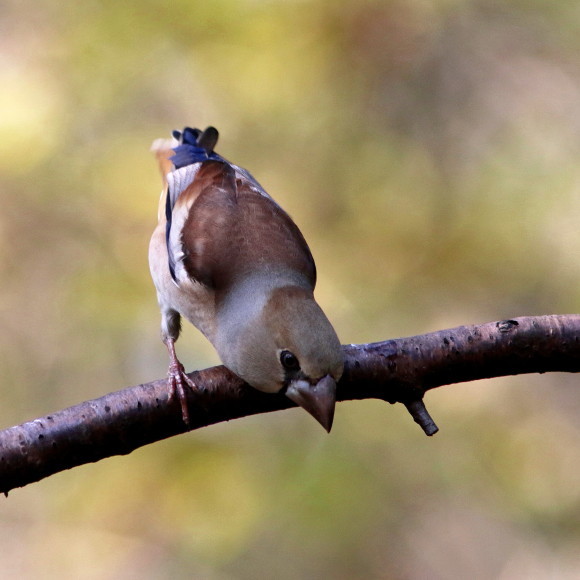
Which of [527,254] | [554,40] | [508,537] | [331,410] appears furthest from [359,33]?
[331,410]

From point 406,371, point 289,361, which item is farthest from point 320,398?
point 406,371

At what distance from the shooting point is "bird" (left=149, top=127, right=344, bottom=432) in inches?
135

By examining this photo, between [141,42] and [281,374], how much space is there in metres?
4.34

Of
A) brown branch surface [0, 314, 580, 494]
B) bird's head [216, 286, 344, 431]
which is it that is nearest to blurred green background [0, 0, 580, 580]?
bird's head [216, 286, 344, 431]

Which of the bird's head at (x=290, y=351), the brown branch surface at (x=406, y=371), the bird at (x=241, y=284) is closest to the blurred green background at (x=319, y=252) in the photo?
the bird at (x=241, y=284)

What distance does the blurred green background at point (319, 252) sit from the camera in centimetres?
622

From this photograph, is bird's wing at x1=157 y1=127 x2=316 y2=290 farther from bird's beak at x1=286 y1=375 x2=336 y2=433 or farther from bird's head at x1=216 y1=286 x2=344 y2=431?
bird's beak at x1=286 y1=375 x2=336 y2=433

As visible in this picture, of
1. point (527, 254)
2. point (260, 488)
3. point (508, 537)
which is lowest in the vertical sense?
point (508, 537)

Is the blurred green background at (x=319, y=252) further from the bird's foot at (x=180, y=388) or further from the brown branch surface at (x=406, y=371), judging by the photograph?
the bird's foot at (x=180, y=388)

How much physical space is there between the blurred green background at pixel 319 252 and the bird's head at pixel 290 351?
208 cm

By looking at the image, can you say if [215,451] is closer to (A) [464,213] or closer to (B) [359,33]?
(A) [464,213]

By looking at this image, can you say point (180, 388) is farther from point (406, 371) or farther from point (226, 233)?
point (226, 233)

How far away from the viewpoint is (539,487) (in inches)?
255

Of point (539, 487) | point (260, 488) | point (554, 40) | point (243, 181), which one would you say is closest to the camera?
point (243, 181)
